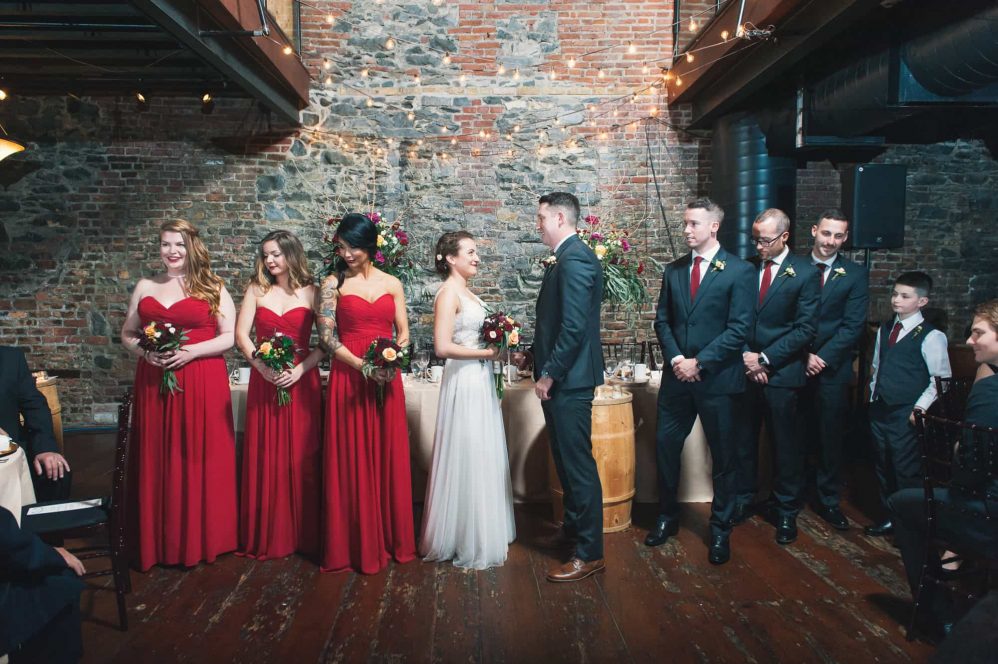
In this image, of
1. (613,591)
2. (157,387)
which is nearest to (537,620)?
(613,591)

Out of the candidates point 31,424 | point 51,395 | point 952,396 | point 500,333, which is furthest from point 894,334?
point 51,395

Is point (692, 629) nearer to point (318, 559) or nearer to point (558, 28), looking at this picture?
point (318, 559)

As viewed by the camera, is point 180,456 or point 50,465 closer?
point 50,465

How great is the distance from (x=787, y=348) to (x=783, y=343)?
37mm

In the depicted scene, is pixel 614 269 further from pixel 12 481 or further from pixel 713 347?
pixel 12 481

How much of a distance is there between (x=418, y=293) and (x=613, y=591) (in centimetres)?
422

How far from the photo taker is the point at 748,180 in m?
5.94

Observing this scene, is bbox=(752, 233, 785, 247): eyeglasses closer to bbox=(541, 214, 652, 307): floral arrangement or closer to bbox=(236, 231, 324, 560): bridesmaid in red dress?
Answer: bbox=(541, 214, 652, 307): floral arrangement

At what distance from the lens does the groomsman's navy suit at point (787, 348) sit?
397 centimetres

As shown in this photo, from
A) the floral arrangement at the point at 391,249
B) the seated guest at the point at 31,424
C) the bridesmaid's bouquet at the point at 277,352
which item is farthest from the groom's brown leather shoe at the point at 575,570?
the floral arrangement at the point at 391,249

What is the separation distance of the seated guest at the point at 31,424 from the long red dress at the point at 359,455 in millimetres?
1290

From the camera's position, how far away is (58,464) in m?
3.29

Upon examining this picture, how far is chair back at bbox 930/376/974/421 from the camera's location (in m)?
3.44

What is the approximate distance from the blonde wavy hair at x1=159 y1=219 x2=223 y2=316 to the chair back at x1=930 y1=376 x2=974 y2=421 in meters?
3.86
